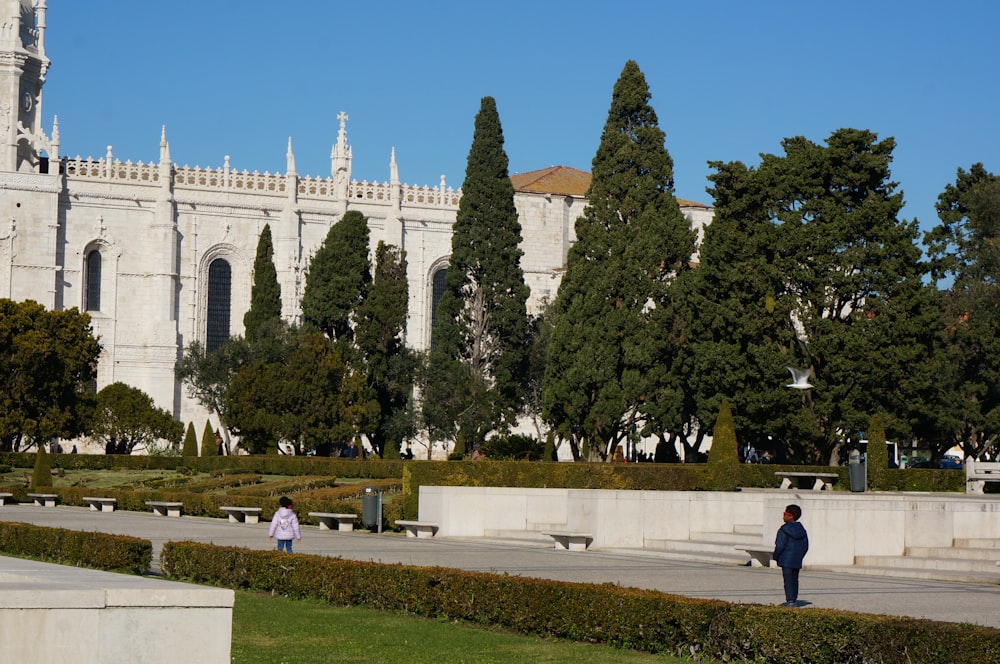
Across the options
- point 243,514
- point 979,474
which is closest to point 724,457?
point 979,474

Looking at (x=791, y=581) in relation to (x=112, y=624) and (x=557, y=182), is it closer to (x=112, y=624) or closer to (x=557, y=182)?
(x=112, y=624)

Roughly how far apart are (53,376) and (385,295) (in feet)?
36.1

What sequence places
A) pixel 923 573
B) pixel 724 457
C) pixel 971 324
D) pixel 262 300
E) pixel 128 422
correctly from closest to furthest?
pixel 923 573 → pixel 724 457 → pixel 971 324 → pixel 128 422 → pixel 262 300

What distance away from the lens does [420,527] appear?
24.4 metres

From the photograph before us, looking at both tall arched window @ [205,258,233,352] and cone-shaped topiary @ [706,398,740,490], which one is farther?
tall arched window @ [205,258,233,352]

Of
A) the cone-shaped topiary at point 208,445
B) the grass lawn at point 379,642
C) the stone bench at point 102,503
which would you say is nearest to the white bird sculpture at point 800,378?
the stone bench at point 102,503

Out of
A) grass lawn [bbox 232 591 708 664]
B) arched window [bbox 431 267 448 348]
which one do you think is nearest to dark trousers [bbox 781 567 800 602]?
grass lawn [bbox 232 591 708 664]

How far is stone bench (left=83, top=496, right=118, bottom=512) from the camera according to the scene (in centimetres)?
3253

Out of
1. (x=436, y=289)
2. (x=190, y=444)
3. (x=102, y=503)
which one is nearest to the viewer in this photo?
(x=102, y=503)

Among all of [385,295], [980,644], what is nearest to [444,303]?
[385,295]

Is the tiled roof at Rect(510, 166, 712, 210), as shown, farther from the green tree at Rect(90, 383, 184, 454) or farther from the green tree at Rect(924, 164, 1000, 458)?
the green tree at Rect(924, 164, 1000, 458)

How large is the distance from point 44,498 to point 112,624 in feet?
91.3

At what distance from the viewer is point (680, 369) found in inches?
1666

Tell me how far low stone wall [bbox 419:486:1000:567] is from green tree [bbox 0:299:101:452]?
81.4ft
